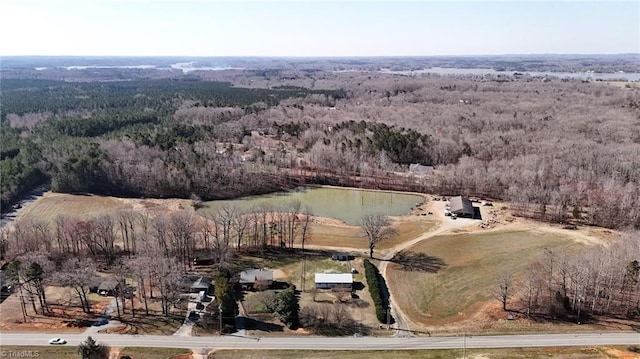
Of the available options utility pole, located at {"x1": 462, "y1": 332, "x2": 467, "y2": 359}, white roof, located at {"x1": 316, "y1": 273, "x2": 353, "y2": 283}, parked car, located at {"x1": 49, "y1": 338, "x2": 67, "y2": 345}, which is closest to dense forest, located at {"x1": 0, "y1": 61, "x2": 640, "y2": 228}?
utility pole, located at {"x1": 462, "y1": 332, "x2": 467, "y2": 359}

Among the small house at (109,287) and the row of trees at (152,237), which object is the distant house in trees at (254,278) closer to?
the row of trees at (152,237)

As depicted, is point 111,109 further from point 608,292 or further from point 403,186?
point 608,292

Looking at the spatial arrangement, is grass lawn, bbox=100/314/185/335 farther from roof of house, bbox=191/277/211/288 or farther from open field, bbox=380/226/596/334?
open field, bbox=380/226/596/334

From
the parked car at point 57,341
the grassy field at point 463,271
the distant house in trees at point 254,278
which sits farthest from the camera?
the distant house in trees at point 254,278

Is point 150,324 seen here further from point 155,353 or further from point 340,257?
point 340,257

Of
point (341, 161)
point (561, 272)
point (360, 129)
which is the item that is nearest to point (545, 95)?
point (360, 129)

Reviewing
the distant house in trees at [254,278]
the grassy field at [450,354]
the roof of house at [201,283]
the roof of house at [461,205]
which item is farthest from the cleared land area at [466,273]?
the roof of house at [201,283]
